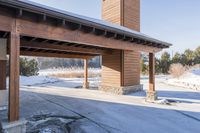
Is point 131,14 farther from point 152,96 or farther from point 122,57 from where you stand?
point 152,96

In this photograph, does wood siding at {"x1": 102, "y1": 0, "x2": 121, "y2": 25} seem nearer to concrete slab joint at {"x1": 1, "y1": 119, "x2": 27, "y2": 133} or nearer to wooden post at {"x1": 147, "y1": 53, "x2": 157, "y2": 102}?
wooden post at {"x1": 147, "y1": 53, "x2": 157, "y2": 102}

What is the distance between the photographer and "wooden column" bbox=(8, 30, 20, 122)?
453cm

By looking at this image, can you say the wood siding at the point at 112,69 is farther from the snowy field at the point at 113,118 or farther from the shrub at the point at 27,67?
the shrub at the point at 27,67

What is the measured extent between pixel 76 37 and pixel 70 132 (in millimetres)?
3069

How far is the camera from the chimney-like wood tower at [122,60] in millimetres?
12359

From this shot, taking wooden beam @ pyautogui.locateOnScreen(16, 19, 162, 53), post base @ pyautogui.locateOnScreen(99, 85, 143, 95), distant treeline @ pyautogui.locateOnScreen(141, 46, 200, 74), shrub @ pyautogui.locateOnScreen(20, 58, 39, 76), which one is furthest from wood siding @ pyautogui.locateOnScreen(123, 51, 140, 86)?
distant treeline @ pyautogui.locateOnScreen(141, 46, 200, 74)

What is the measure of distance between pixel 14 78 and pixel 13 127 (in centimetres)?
122

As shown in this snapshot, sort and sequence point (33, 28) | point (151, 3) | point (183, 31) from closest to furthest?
point (33, 28)
point (151, 3)
point (183, 31)

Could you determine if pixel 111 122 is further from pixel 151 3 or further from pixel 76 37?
pixel 151 3

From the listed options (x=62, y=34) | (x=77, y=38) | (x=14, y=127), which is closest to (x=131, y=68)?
(x=77, y=38)

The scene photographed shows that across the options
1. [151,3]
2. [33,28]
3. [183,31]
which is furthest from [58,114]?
[183,31]

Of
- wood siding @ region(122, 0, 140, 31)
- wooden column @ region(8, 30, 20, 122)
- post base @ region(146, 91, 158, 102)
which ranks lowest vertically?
post base @ region(146, 91, 158, 102)

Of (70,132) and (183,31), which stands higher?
(183,31)

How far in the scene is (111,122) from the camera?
629cm
